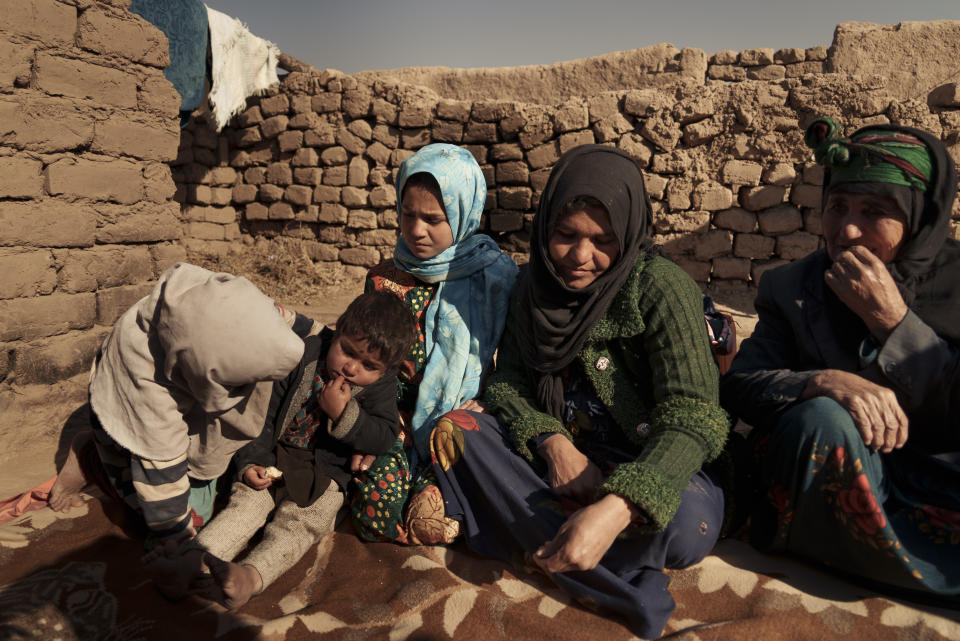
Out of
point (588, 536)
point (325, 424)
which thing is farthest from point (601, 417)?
point (325, 424)

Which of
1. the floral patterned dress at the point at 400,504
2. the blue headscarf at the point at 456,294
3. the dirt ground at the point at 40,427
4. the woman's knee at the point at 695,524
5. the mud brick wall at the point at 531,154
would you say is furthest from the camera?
the mud brick wall at the point at 531,154

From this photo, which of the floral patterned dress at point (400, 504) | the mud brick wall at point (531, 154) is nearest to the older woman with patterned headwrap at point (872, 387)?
the floral patterned dress at point (400, 504)

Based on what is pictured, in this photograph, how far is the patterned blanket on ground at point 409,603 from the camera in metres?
1.72

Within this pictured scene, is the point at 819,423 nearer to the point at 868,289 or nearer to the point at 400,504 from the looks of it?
the point at 868,289

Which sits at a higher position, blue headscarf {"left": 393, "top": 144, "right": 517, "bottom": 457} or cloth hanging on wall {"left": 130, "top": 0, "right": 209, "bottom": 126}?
cloth hanging on wall {"left": 130, "top": 0, "right": 209, "bottom": 126}

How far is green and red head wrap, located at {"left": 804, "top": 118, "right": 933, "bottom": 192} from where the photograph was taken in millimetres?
1908

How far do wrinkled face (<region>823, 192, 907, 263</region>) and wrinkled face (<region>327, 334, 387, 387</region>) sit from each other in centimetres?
163

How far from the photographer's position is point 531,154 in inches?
262

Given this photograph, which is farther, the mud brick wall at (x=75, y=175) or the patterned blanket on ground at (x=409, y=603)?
the mud brick wall at (x=75, y=175)

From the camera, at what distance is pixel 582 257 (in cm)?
196

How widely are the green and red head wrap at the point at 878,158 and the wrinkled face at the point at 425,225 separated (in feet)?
4.69

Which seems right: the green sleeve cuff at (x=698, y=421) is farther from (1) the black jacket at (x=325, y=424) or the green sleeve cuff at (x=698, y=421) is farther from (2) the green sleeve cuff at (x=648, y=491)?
(1) the black jacket at (x=325, y=424)

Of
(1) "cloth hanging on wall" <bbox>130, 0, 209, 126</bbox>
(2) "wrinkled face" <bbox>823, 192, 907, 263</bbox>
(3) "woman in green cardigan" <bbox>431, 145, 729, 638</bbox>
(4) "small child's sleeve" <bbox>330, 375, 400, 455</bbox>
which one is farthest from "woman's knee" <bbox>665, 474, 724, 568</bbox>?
(1) "cloth hanging on wall" <bbox>130, 0, 209, 126</bbox>

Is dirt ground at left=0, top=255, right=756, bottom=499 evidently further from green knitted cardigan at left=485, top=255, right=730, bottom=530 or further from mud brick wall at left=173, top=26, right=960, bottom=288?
mud brick wall at left=173, top=26, right=960, bottom=288
